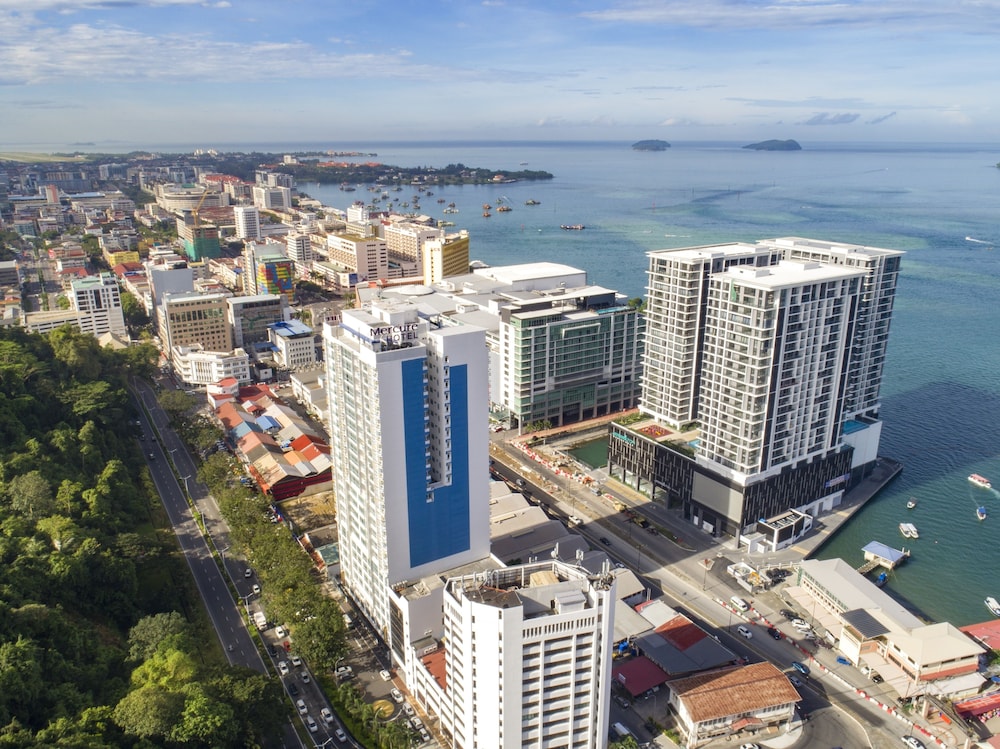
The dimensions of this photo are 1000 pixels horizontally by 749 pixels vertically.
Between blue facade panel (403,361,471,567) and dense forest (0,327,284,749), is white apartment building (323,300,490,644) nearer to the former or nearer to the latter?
blue facade panel (403,361,471,567)

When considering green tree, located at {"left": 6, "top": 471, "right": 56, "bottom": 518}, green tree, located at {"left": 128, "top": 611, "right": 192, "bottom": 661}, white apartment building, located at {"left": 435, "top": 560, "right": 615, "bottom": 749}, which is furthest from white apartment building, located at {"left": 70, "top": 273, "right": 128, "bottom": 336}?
white apartment building, located at {"left": 435, "top": 560, "right": 615, "bottom": 749}

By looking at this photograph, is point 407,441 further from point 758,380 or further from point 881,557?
point 881,557

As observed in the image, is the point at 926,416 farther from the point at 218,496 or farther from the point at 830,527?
the point at 218,496

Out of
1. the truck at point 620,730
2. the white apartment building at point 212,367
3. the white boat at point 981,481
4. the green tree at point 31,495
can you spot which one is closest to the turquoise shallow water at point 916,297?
the white boat at point 981,481

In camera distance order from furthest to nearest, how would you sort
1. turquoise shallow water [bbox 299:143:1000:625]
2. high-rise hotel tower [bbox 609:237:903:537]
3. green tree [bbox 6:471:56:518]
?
turquoise shallow water [bbox 299:143:1000:625] < high-rise hotel tower [bbox 609:237:903:537] < green tree [bbox 6:471:56:518]

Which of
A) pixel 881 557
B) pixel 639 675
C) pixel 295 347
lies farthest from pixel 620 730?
pixel 295 347

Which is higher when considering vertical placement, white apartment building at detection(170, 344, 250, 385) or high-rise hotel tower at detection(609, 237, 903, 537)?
high-rise hotel tower at detection(609, 237, 903, 537)
